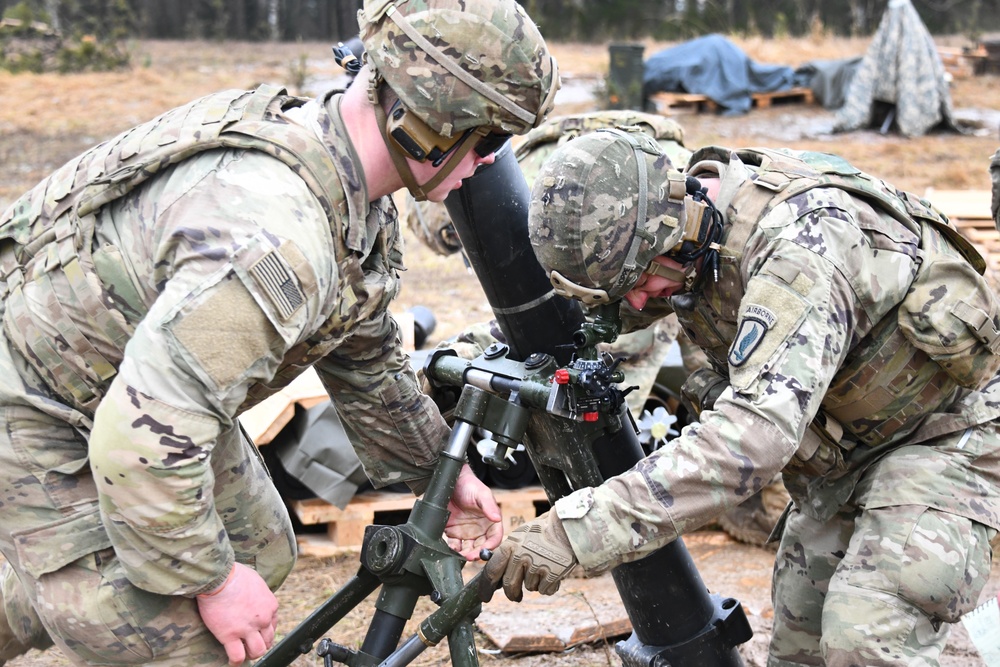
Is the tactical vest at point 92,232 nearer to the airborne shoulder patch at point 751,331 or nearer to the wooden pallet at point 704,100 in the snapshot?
the airborne shoulder patch at point 751,331

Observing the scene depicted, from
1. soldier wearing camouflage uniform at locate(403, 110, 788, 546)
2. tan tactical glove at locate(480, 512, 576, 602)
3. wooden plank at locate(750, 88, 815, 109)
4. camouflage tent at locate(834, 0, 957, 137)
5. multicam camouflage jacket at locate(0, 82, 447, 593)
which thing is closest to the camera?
multicam camouflage jacket at locate(0, 82, 447, 593)

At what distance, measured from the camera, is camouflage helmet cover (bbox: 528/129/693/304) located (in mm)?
2912

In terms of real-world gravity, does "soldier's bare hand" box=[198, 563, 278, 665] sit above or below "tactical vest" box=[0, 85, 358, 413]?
below

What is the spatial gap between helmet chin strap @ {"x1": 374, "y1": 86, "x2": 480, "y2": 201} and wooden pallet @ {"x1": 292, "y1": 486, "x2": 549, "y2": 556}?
8.81 feet

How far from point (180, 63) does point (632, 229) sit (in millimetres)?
17619

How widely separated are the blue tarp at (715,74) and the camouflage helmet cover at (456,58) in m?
13.7

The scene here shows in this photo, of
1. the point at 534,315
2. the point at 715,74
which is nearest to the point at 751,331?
the point at 534,315

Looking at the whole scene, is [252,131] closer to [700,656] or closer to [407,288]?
[700,656]

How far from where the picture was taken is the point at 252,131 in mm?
2434

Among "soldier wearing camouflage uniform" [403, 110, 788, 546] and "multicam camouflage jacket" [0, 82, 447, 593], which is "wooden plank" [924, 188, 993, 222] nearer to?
"soldier wearing camouflage uniform" [403, 110, 788, 546]

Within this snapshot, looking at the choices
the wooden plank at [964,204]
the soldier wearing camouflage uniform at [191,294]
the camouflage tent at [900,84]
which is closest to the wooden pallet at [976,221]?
the wooden plank at [964,204]

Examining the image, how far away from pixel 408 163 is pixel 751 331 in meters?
0.96

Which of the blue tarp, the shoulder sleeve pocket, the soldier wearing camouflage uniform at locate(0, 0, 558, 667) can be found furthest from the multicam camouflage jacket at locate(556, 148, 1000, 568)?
the blue tarp

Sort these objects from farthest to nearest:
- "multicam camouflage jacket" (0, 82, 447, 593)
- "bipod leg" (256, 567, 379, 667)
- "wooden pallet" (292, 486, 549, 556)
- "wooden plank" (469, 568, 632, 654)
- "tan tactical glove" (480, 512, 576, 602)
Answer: "wooden pallet" (292, 486, 549, 556), "wooden plank" (469, 568, 632, 654), "bipod leg" (256, 567, 379, 667), "tan tactical glove" (480, 512, 576, 602), "multicam camouflage jacket" (0, 82, 447, 593)
